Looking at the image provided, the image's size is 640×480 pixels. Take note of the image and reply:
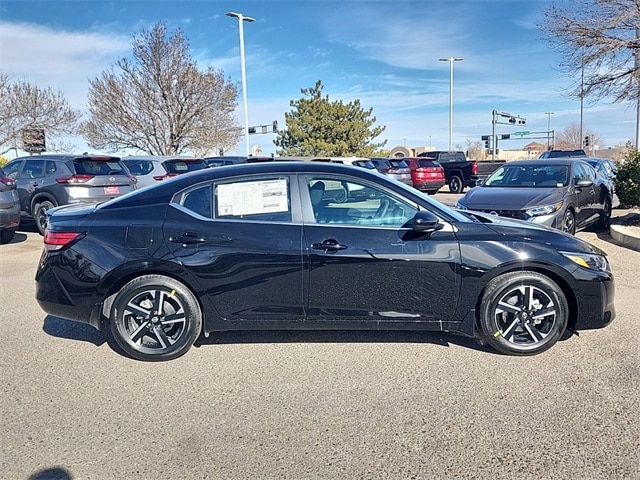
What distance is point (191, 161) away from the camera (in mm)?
14469

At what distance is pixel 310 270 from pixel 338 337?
0.88m

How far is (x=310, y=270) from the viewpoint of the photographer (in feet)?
12.7

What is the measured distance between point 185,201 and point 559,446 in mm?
3144

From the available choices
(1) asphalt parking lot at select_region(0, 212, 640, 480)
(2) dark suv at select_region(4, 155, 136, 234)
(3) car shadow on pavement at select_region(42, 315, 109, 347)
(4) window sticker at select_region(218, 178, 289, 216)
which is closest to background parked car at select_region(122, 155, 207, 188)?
(2) dark suv at select_region(4, 155, 136, 234)

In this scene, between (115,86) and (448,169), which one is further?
(115,86)

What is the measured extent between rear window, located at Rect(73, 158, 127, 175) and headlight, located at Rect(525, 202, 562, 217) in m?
7.98

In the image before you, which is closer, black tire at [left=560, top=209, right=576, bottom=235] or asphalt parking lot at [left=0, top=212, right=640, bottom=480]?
asphalt parking lot at [left=0, top=212, right=640, bottom=480]

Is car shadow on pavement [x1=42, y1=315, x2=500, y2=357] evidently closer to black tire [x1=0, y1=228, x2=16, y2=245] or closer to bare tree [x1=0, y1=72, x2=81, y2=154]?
black tire [x1=0, y1=228, x2=16, y2=245]

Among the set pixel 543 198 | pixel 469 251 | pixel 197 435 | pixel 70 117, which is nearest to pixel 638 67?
pixel 543 198

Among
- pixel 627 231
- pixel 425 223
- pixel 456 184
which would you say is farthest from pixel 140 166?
pixel 456 184

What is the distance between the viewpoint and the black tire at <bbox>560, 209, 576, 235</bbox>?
26.4 feet

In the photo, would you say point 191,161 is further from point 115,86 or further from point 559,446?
point 115,86

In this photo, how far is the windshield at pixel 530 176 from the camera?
28.3ft

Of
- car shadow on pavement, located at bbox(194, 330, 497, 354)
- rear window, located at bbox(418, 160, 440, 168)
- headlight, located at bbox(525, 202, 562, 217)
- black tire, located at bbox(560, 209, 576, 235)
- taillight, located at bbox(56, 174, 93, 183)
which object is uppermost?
rear window, located at bbox(418, 160, 440, 168)
